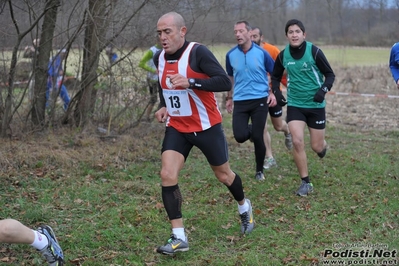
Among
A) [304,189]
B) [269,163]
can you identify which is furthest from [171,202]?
[269,163]

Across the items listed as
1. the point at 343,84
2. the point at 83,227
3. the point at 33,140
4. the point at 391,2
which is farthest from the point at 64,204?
the point at 343,84

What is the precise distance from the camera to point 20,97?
9.64 meters

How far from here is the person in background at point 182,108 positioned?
5383mm

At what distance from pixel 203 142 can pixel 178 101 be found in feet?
1.55

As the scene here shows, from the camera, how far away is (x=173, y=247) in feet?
17.4

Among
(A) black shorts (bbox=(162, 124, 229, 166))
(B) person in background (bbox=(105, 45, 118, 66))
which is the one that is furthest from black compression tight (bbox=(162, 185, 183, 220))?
(B) person in background (bbox=(105, 45, 118, 66))

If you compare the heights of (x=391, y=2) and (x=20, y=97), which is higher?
(x=391, y=2)

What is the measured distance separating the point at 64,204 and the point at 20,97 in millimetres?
3470

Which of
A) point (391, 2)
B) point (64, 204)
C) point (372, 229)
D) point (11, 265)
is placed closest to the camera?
point (11, 265)

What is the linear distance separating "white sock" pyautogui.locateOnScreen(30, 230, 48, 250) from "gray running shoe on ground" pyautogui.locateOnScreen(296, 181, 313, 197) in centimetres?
387

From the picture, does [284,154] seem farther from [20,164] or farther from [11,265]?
[11,265]

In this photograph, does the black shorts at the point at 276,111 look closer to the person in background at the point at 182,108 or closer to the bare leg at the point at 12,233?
the person in background at the point at 182,108

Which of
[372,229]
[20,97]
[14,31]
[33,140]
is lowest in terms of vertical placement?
[372,229]

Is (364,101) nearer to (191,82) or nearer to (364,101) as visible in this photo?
(364,101)
